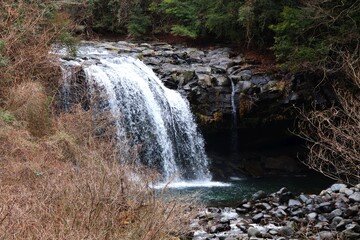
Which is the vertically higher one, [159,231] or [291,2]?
[291,2]

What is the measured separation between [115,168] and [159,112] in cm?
840

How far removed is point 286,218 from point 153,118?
19.2 feet

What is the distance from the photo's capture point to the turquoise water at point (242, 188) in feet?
40.4

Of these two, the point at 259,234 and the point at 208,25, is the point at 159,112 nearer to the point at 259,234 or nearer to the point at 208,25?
the point at 208,25

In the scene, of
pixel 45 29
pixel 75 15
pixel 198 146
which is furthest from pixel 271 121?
pixel 75 15

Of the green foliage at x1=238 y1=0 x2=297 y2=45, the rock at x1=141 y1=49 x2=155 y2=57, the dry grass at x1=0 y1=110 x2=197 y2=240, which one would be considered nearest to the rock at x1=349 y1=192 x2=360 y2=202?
the dry grass at x1=0 y1=110 x2=197 y2=240

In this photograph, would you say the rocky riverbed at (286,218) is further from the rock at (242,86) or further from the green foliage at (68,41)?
the green foliage at (68,41)

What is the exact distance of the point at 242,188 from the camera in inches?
548

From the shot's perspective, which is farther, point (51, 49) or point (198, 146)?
point (198, 146)

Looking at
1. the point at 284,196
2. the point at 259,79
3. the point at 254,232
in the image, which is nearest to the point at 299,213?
the point at 284,196

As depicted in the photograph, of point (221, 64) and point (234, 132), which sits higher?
point (221, 64)

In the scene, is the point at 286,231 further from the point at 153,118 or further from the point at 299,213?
the point at 153,118

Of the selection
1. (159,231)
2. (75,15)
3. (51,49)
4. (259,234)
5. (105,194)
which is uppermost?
(75,15)

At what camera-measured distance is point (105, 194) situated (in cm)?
555
